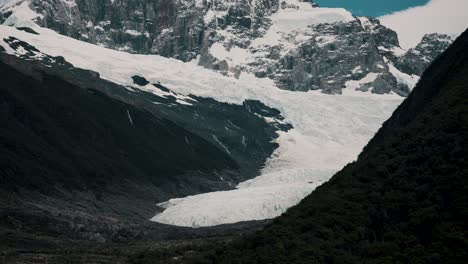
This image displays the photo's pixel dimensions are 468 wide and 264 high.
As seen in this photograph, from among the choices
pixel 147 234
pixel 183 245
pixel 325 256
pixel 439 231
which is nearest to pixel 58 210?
pixel 147 234

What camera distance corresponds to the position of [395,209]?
434 ft

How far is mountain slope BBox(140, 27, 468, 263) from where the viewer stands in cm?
12212

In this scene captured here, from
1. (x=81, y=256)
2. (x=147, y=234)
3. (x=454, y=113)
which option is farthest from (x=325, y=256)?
(x=147, y=234)

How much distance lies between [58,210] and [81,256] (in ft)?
152

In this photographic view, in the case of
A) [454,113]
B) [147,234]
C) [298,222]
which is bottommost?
[147,234]

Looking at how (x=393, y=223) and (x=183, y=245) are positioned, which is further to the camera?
(x=183, y=245)

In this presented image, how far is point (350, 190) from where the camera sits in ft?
480

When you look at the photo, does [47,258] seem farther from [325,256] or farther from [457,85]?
[457,85]

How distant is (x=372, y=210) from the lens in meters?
135

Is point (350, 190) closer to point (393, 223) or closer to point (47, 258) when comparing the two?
point (393, 223)

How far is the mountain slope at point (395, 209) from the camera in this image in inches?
4808

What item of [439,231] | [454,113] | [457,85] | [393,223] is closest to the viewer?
[439,231]

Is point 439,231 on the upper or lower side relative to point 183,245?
upper

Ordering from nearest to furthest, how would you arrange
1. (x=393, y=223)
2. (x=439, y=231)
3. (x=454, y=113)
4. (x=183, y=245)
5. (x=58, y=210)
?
1. (x=439, y=231)
2. (x=393, y=223)
3. (x=454, y=113)
4. (x=183, y=245)
5. (x=58, y=210)
